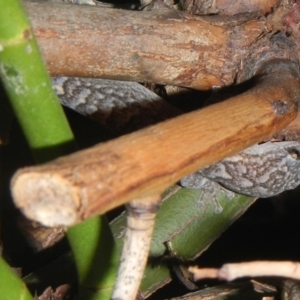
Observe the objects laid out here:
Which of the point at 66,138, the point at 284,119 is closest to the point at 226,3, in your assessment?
the point at 284,119

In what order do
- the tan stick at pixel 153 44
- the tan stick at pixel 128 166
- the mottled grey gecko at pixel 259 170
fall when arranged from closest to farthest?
the tan stick at pixel 128 166, the tan stick at pixel 153 44, the mottled grey gecko at pixel 259 170

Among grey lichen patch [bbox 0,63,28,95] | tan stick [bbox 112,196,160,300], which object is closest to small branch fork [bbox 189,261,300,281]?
tan stick [bbox 112,196,160,300]

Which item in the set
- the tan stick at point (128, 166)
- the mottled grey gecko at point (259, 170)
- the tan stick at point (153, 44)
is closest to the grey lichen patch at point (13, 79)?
the tan stick at point (128, 166)

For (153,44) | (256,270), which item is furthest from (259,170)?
(256,270)

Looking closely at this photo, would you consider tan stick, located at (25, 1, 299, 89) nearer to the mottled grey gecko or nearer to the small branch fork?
the mottled grey gecko

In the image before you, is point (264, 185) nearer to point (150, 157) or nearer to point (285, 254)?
point (285, 254)

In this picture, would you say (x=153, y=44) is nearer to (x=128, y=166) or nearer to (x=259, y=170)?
(x=259, y=170)

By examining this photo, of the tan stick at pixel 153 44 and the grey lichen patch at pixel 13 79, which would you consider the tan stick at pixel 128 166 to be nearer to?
the grey lichen patch at pixel 13 79
